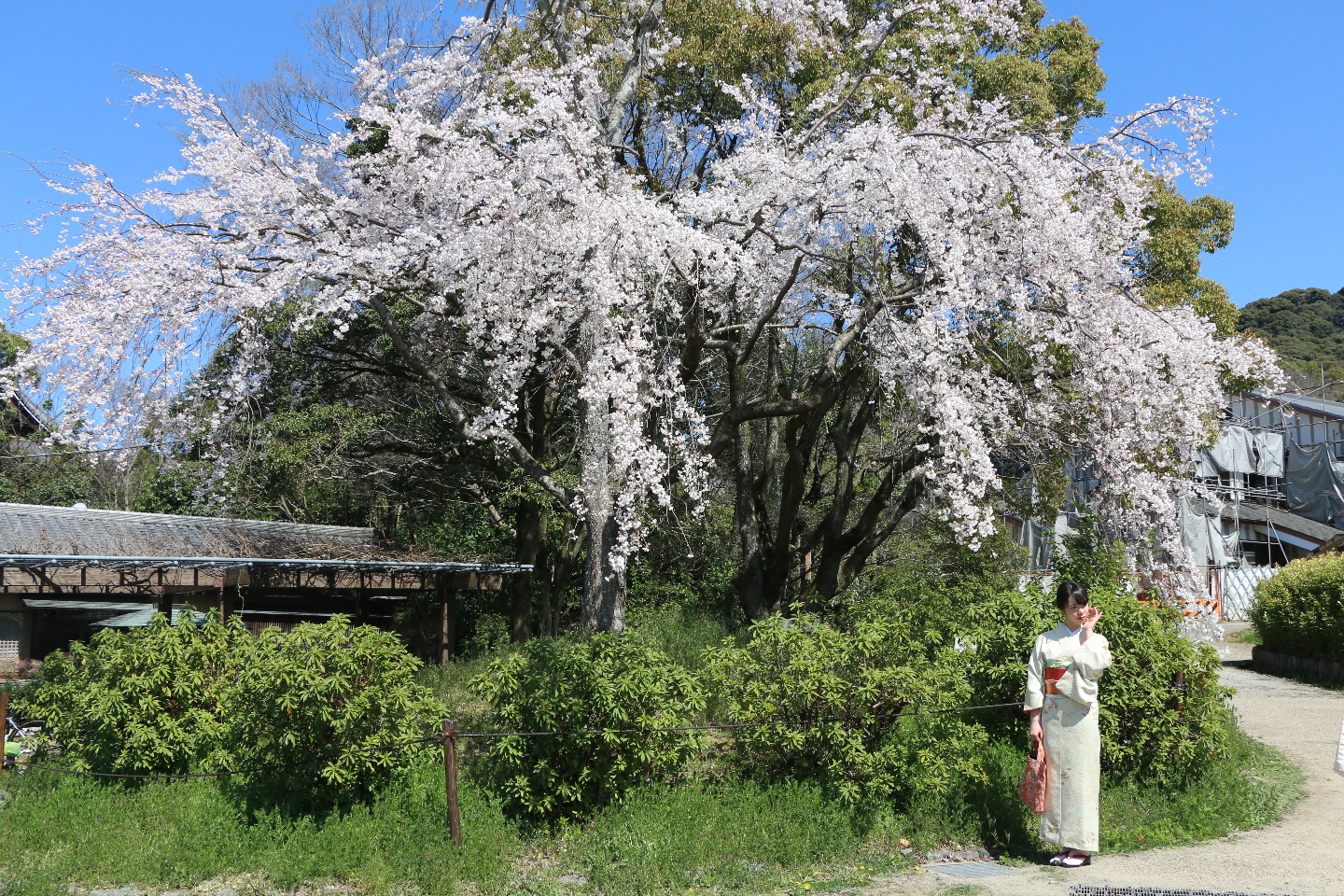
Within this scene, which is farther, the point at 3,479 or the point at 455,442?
the point at 3,479

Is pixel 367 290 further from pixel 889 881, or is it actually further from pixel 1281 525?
pixel 1281 525

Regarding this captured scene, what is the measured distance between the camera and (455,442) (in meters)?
14.6

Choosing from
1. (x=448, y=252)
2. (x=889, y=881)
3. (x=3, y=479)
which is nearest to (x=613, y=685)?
(x=889, y=881)

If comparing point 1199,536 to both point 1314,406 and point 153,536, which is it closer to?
point 1314,406

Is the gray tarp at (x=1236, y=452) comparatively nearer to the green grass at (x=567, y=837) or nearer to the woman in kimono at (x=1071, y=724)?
the green grass at (x=567, y=837)

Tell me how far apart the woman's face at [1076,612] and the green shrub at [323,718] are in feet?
12.4

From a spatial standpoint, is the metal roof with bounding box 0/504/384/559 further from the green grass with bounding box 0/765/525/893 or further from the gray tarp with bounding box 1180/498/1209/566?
the gray tarp with bounding box 1180/498/1209/566

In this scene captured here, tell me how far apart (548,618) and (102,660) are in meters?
9.24

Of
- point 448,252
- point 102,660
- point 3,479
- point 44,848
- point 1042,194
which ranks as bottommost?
point 44,848

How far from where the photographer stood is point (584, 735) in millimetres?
5484

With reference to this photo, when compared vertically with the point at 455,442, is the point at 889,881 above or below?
below

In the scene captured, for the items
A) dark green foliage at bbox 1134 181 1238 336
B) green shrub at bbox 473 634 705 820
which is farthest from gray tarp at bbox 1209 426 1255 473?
green shrub at bbox 473 634 705 820

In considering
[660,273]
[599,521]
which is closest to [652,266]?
[660,273]

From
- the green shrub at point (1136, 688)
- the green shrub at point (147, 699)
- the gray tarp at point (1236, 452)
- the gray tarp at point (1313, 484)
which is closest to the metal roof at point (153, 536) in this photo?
the green shrub at point (147, 699)
